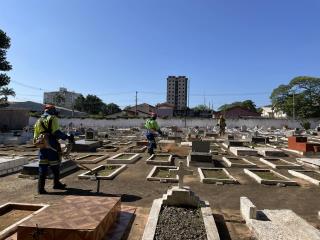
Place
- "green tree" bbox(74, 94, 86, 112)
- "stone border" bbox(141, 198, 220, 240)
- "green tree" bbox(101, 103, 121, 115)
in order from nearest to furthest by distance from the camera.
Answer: "stone border" bbox(141, 198, 220, 240) < "green tree" bbox(74, 94, 86, 112) < "green tree" bbox(101, 103, 121, 115)

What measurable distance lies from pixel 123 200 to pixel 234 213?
2403 millimetres

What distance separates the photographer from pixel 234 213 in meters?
6.56

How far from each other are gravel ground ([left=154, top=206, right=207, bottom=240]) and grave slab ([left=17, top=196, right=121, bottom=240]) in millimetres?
805

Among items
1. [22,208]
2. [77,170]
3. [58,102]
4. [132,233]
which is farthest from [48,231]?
[58,102]

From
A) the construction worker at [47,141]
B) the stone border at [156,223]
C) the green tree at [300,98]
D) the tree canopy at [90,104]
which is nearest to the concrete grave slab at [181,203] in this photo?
the stone border at [156,223]

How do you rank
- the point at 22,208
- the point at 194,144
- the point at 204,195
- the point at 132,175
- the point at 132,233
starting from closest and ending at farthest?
the point at 132,233, the point at 22,208, the point at 204,195, the point at 132,175, the point at 194,144

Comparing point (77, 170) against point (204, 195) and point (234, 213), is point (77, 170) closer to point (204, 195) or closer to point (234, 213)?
point (204, 195)

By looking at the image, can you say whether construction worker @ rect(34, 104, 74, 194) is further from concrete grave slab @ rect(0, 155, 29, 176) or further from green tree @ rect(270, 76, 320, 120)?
green tree @ rect(270, 76, 320, 120)

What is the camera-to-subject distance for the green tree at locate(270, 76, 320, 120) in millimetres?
58094

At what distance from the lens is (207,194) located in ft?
26.6

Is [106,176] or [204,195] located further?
[106,176]

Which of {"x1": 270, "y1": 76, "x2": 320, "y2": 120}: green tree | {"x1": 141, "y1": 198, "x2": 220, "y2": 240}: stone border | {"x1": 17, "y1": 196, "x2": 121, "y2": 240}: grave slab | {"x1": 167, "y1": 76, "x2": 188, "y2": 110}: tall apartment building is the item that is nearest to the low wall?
{"x1": 270, "y1": 76, "x2": 320, "y2": 120}: green tree

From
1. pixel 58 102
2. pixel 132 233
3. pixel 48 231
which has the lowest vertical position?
pixel 132 233

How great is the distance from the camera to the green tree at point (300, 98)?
5809cm
